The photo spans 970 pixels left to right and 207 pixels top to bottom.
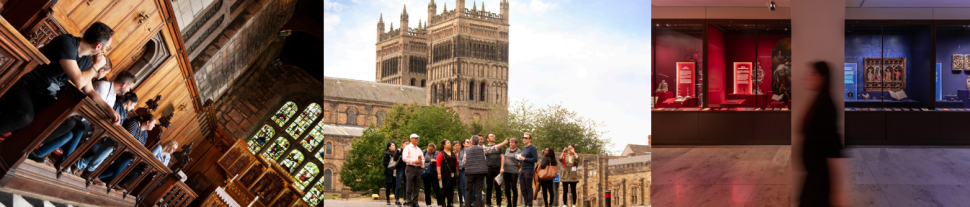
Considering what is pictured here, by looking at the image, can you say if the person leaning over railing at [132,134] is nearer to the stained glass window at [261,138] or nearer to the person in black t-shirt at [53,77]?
the person in black t-shirt at [53,77]

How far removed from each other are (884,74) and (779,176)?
4921mm

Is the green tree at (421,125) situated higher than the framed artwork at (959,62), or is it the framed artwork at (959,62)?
the framed artwork at (959,62)

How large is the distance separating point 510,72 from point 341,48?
5.26 feet

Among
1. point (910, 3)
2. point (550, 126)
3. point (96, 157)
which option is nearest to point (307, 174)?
point (550, 126)

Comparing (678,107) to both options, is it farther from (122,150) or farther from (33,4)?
(33,4)

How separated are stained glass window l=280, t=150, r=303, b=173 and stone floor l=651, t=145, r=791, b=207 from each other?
9084 mm

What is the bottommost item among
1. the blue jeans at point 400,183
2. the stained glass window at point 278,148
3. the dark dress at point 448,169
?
the stained glass window at point 278,148

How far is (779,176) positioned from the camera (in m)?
7.88

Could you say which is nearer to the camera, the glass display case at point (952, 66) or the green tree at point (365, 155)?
the green tree at point (365, 155)

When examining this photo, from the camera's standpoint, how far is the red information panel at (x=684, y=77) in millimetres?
11891

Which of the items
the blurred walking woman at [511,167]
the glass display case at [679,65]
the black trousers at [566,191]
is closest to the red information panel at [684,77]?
the glass display case at [679,65]

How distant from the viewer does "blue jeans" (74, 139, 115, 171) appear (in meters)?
4.30

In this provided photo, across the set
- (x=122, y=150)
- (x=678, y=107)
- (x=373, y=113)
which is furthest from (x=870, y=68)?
(x=122, y=150)

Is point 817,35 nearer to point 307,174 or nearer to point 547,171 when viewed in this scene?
point 547,171
